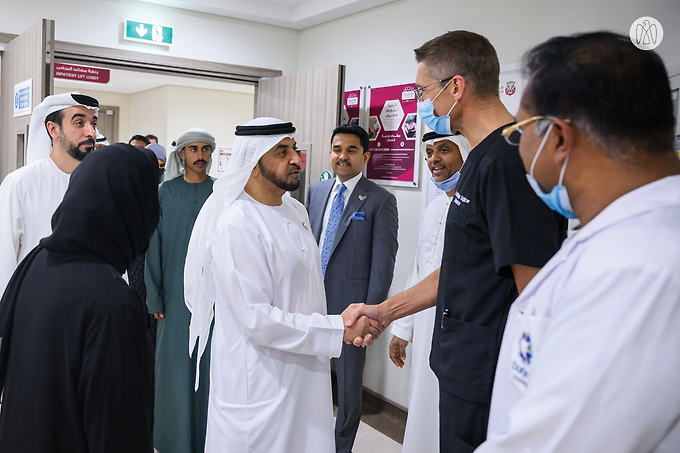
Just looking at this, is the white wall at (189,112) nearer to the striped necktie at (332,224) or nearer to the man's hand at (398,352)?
the striped necktie at (332,224)

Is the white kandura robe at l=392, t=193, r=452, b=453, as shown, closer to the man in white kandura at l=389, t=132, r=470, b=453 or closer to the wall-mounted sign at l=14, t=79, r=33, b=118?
the man in white kandura at l=389, t=132, r=470, b=453

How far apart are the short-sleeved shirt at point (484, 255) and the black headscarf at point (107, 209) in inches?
31.9

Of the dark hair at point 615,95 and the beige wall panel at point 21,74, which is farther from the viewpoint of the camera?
the beige wall panel at point 21,74

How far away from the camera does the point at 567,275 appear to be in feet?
2.74

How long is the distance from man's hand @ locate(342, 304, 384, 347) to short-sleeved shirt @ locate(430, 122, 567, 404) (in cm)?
47

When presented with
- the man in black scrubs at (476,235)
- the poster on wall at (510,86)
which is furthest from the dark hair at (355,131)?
the man in black scrubs at (476,235)

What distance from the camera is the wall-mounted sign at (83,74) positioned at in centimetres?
848

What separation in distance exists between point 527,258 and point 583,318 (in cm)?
53

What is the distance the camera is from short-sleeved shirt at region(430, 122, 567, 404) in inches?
50.5

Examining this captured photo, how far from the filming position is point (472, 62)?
5.53 ft

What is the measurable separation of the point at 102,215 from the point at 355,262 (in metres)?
2.33

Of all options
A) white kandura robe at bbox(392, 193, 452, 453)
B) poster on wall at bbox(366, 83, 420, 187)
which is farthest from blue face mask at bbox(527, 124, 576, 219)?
poster on wall at bbox(366, 83, 420, 187)

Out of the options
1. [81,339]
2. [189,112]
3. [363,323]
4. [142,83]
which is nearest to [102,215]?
[81,339]

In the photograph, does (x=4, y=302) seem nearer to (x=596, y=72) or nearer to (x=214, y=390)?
(x=214, y=390)
